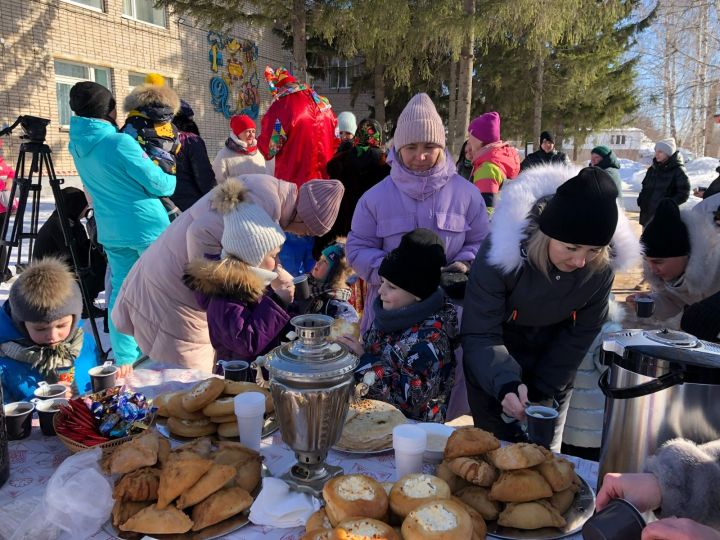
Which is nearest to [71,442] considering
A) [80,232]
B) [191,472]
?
[191,472]

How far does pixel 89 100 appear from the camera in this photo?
3.47 metres

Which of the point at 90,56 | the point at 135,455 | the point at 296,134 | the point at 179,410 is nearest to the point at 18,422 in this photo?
the point at 179,410

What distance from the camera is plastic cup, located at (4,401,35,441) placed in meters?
1.55

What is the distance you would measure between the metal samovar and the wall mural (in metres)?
16.3

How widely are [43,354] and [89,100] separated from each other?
2.04 m

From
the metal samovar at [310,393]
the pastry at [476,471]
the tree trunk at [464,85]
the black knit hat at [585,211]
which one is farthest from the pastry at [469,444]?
the tree trunk at [464,85]

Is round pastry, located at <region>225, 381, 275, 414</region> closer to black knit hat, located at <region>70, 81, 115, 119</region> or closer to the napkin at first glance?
the napkin

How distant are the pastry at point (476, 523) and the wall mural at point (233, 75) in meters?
16.7

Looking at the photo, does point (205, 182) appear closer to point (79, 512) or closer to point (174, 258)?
point (174, 258)

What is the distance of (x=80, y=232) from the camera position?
410cm

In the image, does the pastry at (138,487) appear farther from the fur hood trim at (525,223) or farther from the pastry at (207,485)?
the fur hood trim at (525,223)

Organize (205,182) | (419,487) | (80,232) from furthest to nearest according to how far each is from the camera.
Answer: (205,182) < (80,232) < (419,487)

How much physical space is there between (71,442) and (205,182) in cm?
361

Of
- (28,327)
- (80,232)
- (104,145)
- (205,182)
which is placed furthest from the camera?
(205,182)
